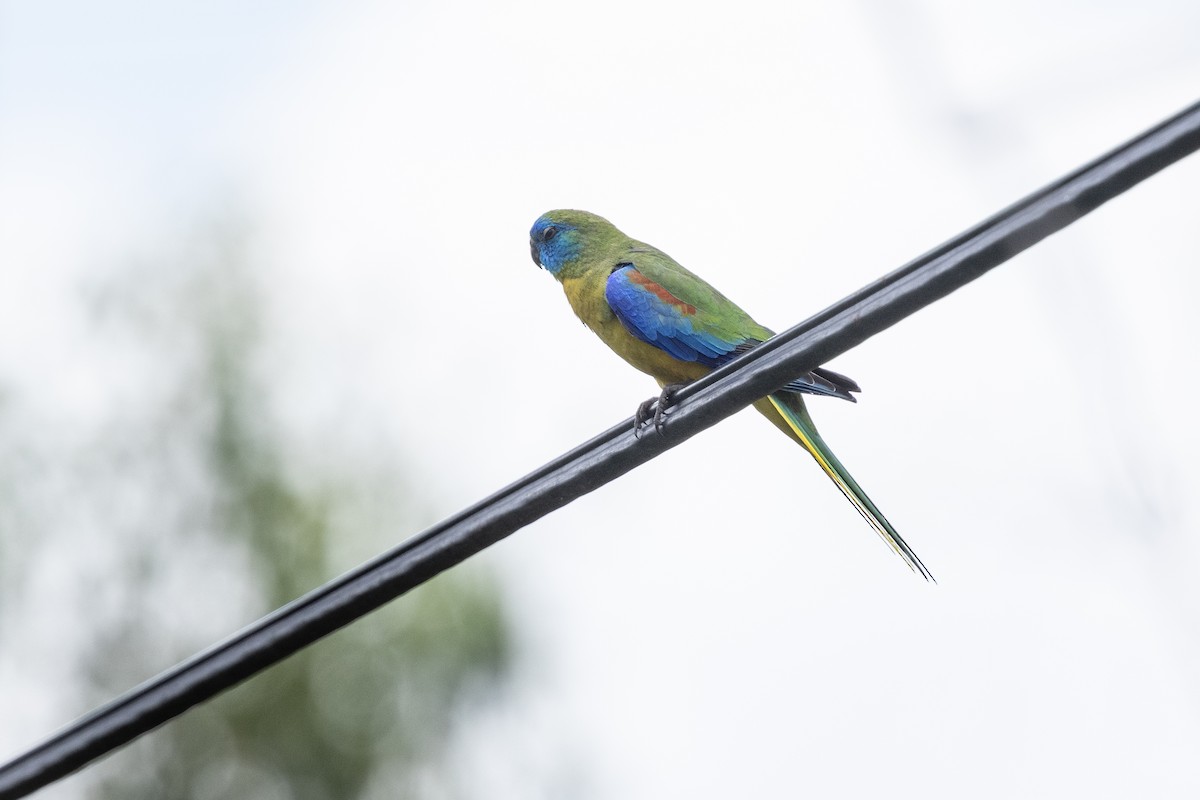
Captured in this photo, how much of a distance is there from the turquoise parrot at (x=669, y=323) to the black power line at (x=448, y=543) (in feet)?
5.43

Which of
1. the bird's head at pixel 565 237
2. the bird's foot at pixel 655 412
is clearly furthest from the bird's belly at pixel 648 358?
the bird's foot at pixel 655 412

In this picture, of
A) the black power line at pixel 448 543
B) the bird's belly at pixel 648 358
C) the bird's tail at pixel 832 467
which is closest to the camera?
the black power line at pixel 448 543

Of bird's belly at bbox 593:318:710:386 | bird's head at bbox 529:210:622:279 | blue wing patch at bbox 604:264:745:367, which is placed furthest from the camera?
bird's head at bbox 529:210:622:279

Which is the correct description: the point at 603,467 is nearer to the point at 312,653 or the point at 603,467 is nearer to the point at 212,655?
the point at 212,655

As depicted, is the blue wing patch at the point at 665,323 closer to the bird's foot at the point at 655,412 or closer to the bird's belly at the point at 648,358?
the bird's belly at the point at 648,358

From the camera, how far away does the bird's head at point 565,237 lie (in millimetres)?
6906

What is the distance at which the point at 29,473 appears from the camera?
1566 cm

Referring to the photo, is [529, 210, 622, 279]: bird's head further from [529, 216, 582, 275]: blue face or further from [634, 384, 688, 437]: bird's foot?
[634, 384, 688, 437]: bird's foot

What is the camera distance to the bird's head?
6906 millimetres

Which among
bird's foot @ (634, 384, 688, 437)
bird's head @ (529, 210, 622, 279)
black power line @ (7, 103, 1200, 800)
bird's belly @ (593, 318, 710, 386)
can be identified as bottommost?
black power line @ (7, 103, 1200, 800)

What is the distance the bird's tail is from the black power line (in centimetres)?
118

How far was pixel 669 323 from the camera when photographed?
574cm

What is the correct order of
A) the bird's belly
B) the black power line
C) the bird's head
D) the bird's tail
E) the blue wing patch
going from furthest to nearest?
the bird's head
the bird's belly
the blue wing patch
the bird's tail
the black power line

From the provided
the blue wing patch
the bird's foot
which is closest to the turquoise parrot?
the blue wing patch
